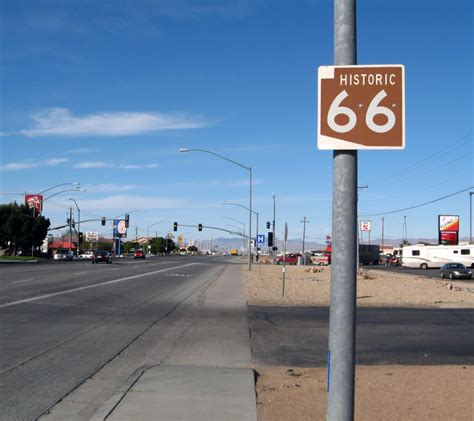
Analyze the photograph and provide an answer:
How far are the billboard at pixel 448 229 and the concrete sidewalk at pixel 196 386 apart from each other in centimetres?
9192

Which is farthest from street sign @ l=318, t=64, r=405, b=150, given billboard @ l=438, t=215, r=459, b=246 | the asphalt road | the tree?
billboard @ l=438, t=215, r=459, b=246

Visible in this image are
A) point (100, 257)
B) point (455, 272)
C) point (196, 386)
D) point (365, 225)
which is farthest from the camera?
point (365, 225)

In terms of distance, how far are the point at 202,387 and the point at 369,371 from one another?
266 cm

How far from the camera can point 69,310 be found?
17.3 meters

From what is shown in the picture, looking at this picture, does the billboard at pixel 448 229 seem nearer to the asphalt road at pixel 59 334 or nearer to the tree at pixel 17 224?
the tree at pixel 17 224

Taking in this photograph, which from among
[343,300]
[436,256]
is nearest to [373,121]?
[343,300]

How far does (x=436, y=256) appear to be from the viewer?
2837 inches

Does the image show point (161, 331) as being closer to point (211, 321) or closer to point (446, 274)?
point (211, 321)

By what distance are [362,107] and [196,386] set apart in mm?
4780

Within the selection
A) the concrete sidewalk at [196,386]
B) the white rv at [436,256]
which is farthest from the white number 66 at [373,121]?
the white rv at [436,256]

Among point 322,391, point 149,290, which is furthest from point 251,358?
point 149,290

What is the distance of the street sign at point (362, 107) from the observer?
416 centimetres

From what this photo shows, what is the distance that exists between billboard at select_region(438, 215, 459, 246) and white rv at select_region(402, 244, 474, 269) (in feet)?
84.5

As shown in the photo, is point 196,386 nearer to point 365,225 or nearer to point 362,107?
point 362,107
